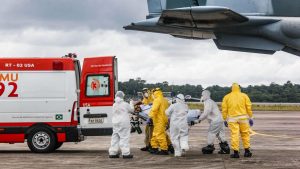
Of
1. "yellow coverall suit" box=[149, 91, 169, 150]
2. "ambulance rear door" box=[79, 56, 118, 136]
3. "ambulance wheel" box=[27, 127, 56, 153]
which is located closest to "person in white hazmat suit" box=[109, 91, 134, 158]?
"yellow coverall suit" box=[149, 91, 169, 150]

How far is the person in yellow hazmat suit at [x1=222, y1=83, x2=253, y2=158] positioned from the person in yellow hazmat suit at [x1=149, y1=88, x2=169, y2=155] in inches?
67.7

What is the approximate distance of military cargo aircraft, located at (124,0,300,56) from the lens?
1322 centimetres

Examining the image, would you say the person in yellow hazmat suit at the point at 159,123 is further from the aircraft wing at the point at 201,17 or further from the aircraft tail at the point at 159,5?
the aircraft wing at the point at 201,17

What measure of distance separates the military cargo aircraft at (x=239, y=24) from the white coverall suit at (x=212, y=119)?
7.16ft

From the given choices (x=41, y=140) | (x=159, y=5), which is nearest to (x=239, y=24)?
(x=159, y=5)

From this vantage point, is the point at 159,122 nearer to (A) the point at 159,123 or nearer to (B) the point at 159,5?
(A) the point at 159,123

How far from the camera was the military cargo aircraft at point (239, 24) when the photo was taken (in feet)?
43.4

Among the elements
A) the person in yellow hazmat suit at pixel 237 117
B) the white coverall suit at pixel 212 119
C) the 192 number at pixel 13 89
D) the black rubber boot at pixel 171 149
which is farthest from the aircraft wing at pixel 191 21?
the 192 number at pixel 13 89

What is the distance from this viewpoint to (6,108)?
16016 millimetres

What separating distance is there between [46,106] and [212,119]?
4682 millimetres

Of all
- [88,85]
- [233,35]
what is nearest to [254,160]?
[233,35]

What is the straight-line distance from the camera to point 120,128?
15.0m

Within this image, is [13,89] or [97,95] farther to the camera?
[97,95]

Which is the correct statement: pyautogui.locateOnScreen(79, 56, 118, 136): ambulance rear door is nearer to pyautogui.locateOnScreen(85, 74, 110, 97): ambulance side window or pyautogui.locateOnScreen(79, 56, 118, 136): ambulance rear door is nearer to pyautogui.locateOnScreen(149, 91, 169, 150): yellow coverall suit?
pyautogui.locateOnScreen(85, 74, 110, 97): ambulance side window
